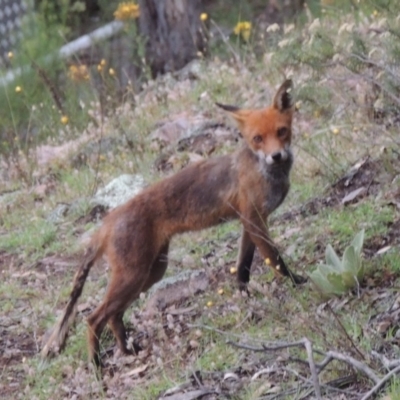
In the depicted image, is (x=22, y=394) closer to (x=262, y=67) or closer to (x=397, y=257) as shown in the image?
(x=397, y=257)

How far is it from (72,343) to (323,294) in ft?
5.94

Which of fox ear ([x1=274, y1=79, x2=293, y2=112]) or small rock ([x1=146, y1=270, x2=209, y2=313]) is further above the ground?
fox ear ([x1=274, y1=79, x2=293, y2=112])

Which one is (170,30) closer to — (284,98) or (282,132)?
(284,98)

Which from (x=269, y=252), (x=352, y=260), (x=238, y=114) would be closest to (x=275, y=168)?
(x=238, y=114)

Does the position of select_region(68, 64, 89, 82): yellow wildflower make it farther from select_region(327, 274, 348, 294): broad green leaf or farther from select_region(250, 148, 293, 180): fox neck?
select_region(327, 274, 348, 294): broad green leaf

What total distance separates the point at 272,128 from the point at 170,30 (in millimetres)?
8252

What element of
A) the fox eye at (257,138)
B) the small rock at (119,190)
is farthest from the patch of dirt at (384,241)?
the small rock at (119,190)

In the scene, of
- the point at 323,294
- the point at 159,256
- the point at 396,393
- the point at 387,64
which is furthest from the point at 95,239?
the point at 396,393

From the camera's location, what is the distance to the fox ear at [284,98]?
19.7 feet

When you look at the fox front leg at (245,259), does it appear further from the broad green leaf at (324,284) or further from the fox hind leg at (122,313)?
the broad green leaf at (324,284)

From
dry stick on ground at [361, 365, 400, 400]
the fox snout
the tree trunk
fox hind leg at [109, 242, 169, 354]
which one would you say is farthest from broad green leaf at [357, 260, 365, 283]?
the tree trunk

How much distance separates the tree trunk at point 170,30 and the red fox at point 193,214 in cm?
774

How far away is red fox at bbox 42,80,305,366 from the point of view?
5.87 metres

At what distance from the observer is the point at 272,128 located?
234 inches
